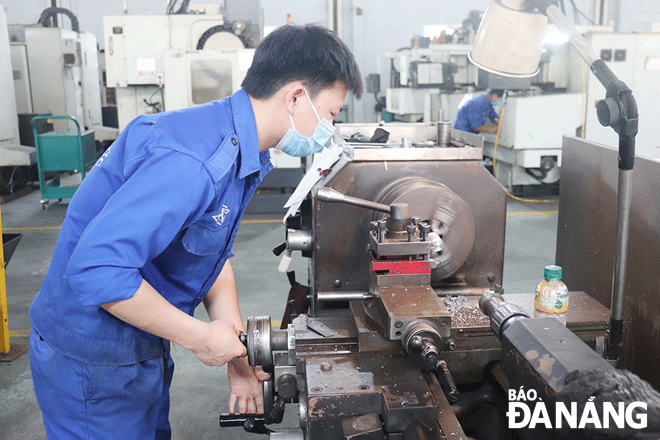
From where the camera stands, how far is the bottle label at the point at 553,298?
38.1 inches

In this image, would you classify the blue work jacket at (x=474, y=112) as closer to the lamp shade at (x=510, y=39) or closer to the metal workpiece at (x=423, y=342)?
the lamp shade at (x=510, y=39)

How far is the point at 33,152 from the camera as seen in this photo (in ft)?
14.1

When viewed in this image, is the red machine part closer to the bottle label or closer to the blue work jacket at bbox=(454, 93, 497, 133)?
the bottle label

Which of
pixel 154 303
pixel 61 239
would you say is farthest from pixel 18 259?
pixel 154 303

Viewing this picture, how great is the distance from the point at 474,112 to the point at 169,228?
3852 millimetres

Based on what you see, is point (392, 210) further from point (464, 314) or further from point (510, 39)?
point (510, 39)

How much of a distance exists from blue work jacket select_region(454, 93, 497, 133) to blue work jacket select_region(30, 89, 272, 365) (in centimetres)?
358

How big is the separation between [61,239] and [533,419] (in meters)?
0.70

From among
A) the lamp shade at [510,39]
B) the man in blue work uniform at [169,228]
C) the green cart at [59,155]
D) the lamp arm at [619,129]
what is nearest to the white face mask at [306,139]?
the man in blue work uniform at [169,228]

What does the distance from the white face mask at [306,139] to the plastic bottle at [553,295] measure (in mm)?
449

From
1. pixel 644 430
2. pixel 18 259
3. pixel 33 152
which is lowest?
pixel 18 259

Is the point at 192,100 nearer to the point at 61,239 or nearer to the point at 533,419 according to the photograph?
the point at 61,239

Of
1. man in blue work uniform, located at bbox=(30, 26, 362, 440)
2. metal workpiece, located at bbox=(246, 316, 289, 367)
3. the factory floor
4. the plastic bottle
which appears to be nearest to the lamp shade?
man in blue work uniform, located at bbox=(30, 26, 362, 440)

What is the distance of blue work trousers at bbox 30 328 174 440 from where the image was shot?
862 mm
